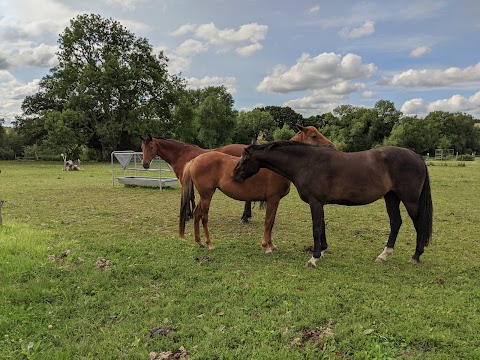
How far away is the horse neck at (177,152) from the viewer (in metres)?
8.87

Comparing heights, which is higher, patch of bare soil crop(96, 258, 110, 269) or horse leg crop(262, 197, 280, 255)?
horse leg crop(262, 197, 280, 255)

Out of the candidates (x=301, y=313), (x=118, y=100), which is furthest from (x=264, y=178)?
(x=118, y=100)

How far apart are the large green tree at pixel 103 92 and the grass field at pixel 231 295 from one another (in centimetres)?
2892

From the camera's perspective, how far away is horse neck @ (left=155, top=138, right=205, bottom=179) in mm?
8867

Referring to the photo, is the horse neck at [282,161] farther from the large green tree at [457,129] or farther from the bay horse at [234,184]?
the large green tree at [457,129]

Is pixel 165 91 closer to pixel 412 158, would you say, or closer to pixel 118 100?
pixel 118 100

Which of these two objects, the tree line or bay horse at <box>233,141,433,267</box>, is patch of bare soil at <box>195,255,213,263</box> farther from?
the tree line

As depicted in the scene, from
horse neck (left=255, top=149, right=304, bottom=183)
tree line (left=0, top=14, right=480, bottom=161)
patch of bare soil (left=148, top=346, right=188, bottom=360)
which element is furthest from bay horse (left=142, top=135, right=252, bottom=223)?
tree line (left=0, top=14, right=480, bottom=161)

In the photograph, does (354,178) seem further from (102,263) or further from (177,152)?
(177,152)

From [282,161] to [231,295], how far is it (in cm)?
232

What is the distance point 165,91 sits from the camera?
126ft

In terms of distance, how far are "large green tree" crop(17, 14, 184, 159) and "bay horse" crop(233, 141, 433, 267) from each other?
104ft

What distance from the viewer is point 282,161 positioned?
5.59 m

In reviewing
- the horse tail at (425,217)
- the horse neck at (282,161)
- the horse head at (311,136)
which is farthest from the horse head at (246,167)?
the horse tail at (425,217)
